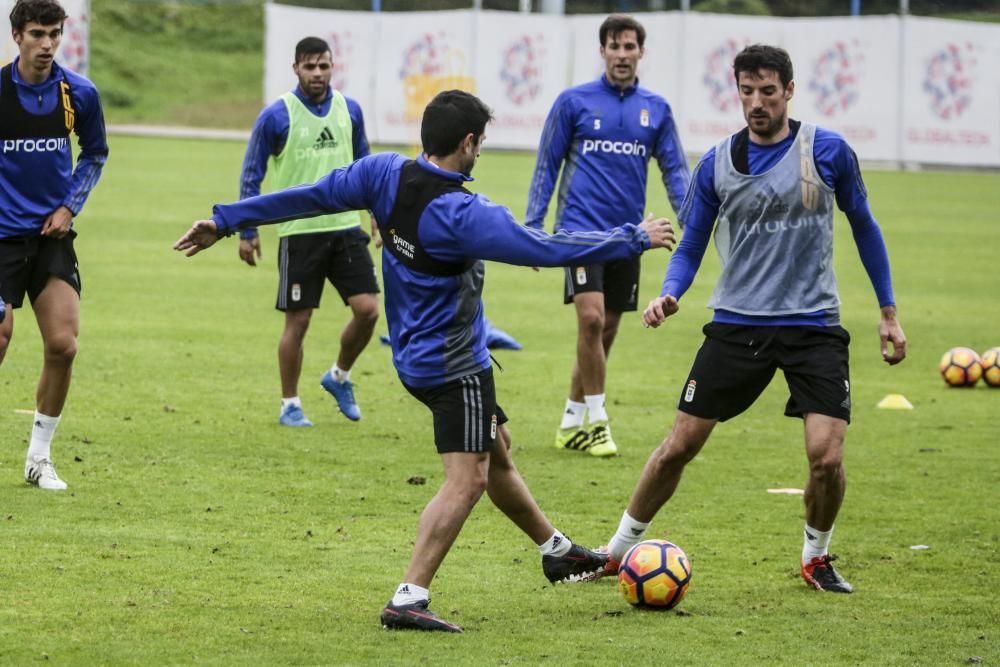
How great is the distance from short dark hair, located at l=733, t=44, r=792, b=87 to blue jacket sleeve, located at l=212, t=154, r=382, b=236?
62.1 inches

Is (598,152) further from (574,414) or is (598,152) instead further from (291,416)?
(291,416)

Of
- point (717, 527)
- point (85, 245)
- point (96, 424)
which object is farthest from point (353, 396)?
point (85, 245)

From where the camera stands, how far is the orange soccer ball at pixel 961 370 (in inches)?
529

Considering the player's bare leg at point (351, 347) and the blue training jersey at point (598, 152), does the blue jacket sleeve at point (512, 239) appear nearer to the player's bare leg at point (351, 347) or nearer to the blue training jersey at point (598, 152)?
the blue training jersey at point (598, 152)

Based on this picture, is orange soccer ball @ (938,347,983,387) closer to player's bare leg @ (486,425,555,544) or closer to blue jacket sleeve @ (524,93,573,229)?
blue jacket sleeve @ (524,93,573,229)

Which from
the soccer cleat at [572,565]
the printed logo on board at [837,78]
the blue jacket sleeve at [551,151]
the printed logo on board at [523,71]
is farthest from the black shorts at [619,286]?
the printed logo on board at [523,71]

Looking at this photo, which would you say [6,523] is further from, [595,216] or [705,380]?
[595,216]

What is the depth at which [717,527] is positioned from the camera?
8438mm

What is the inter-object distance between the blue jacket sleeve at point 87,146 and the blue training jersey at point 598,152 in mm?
3011

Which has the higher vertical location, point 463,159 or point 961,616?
point 463,159

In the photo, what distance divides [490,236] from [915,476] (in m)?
4.84

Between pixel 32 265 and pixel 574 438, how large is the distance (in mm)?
3692

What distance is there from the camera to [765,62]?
22.4ft

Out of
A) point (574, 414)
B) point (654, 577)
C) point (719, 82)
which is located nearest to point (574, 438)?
point (574, 414)
